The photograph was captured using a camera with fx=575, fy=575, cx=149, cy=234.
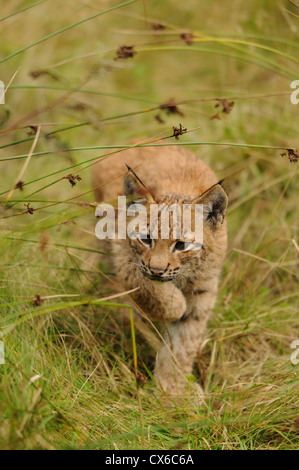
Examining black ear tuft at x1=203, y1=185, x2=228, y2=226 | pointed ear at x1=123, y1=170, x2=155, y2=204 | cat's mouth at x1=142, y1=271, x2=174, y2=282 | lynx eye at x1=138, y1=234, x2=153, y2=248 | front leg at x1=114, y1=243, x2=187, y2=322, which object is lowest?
front leg at x1=114, y1=243, x2=187, y2=322

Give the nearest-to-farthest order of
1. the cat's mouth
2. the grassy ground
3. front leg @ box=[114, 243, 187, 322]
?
the grassy ground → the cat's mouth → front leg @ box=[114, 243, 187, 322]

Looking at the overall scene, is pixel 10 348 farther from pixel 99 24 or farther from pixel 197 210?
pixel 99 24

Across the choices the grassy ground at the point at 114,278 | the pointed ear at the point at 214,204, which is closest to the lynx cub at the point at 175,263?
the pointed ear at the point at 214,204

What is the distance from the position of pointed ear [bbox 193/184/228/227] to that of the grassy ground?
31 cm

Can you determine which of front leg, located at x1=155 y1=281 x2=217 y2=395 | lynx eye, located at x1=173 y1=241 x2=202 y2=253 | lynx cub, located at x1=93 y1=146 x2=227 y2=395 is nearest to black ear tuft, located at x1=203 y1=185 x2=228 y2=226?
lynx cub, located at x1=93 y1=146 x2=227 y2=395

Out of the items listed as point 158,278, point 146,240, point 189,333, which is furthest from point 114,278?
point 158,278

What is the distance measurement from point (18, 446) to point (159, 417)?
2.96 ft

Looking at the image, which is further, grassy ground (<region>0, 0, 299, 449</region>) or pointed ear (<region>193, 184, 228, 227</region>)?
pointed ear (<region>193, 184, 228, 227</region>)

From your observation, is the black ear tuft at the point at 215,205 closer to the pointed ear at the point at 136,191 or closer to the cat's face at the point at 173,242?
the cat's face at the point at 173,242

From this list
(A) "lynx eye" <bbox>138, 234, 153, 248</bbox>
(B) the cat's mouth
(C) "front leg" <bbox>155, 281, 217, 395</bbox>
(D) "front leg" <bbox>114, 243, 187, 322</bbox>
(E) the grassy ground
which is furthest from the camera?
(C) "front leg" <bbox>155, 281, 217, 395</bbox>

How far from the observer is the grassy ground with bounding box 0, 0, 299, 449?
9.15 feet

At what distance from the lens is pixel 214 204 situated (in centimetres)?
324

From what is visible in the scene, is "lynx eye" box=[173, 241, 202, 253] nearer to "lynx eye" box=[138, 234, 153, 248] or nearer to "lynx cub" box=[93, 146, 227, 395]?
"lynx cub" box=[93, 146, 227, 395]

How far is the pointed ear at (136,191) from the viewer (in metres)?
3.22
